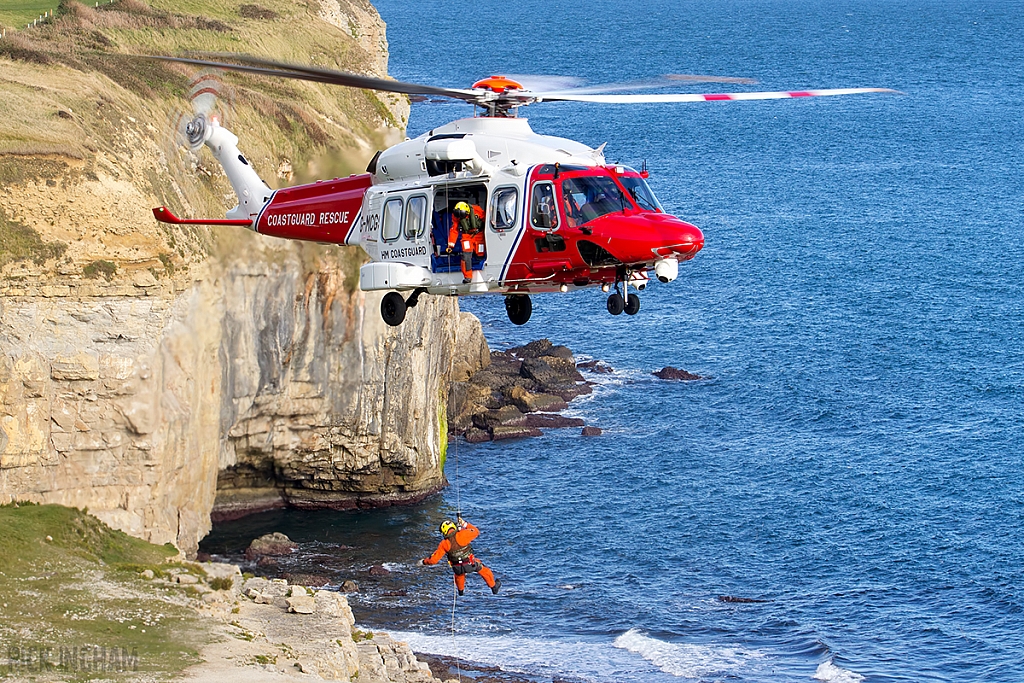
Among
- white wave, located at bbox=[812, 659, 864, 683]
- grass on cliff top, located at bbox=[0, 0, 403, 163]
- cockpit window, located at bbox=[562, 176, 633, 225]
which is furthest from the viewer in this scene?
white wave, located at bbox=[812, 659, 864, 683]

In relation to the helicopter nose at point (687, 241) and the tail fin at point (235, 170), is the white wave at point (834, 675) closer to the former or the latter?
the tail fin at point (235, 170)

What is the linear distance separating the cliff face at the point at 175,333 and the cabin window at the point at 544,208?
2218 cm

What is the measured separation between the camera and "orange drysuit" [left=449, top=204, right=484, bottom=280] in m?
30.1

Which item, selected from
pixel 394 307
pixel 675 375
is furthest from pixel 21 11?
pixel 394 307

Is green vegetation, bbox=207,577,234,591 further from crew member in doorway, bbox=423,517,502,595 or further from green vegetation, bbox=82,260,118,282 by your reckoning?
crew member in doorway, bbox=423,517,502,595

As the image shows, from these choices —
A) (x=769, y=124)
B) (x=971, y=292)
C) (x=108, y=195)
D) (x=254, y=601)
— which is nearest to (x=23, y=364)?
(x=108, y=195)

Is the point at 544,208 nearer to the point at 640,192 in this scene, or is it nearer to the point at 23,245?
the point at 640,192

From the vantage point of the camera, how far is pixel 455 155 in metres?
30.1

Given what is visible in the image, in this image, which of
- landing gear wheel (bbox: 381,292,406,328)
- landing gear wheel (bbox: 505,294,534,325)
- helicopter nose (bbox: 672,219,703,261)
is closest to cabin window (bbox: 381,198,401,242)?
landing gear wheel (bbox: 381,292,406,328)

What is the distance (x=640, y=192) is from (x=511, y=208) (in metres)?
2.67

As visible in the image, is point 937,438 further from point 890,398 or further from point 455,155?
point 455,155

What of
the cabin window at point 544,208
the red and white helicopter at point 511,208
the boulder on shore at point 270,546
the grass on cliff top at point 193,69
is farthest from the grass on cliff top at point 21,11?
the cabin window at point 544,208

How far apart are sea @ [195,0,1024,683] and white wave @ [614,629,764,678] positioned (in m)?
0.12

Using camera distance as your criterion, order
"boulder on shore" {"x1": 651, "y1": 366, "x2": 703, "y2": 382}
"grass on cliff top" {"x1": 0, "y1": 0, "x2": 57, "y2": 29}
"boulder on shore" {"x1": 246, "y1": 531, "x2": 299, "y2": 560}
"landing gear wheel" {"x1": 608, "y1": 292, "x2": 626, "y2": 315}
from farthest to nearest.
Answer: "boulder on shore" {"x1": 651, "y1": 366, "x2": 703, "y2": 382}, "grass on cliff top" {"x1": 0, "y1": 0, "x2": 57, "y2": 29}, "boulder on shore" {"x1": 246, "y1": 531, "x2": 299, "y2": 560}, "landing gear wheel" {"x1": 608, "y1": 292, "x2": 626, "y2": 315}
